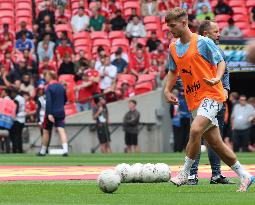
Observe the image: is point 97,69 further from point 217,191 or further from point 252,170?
point 217,191

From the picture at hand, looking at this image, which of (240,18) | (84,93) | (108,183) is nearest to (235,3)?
(240,18)

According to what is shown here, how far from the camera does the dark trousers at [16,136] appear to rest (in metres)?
29.5

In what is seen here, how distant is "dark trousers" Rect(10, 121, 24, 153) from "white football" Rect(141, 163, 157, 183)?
54.1 feet

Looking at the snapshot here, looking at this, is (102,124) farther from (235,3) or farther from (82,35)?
(235,3)

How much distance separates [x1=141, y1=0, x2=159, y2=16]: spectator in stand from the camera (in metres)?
34.3

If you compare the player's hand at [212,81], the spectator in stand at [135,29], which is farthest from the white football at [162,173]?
the spectator in stand at [135,29]

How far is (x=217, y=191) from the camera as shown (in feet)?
38.7

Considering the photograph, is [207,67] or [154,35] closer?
[207,67]

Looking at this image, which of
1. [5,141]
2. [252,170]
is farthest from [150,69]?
[252,170]

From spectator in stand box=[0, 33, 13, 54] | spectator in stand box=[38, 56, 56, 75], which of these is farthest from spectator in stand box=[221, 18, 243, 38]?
spectator in stand box=[0, 33, 13, 54]

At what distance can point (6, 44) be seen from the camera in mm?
33062

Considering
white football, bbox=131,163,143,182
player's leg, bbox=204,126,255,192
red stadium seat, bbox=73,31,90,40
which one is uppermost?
red stadium seat, bbox=73,31,90,40

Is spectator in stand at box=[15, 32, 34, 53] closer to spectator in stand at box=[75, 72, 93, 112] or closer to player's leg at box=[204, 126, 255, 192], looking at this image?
spectator in stand at box=[75, 72, 93, 112]

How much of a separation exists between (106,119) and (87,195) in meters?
18.7
